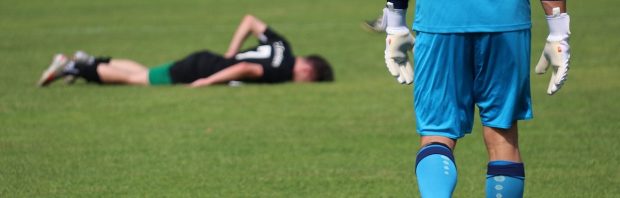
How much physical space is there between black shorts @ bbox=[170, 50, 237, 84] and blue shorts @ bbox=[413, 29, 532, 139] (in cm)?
736

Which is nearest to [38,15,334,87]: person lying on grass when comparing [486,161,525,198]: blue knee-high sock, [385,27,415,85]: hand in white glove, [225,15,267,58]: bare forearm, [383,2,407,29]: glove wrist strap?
[225,15,267,58]: bare forearm

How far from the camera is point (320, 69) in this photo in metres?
12.4

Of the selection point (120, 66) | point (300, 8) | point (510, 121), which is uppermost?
point (510, 121)

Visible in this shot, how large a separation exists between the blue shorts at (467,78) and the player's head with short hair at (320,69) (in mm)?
7078

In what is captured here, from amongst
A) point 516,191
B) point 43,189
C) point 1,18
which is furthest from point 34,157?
point 1,18

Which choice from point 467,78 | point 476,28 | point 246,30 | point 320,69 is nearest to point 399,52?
point 467,78

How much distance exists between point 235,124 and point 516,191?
15.4 ft

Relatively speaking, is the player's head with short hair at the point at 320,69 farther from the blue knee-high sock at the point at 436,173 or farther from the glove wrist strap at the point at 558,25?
the blue knee-high sock at the point at 436,173

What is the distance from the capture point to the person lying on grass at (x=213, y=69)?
12375 millimetres

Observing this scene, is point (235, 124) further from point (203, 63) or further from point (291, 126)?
point (203, 63)

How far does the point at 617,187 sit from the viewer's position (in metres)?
7.16

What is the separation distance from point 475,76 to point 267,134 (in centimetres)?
421

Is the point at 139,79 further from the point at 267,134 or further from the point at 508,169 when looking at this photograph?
the point at 508,169

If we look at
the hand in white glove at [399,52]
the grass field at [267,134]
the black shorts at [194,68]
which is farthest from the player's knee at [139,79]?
the hand in white glove at [399,52]
